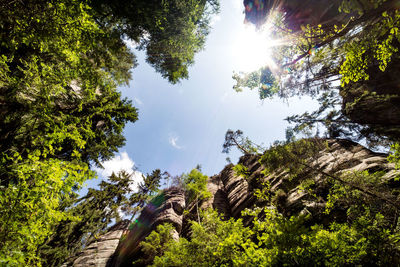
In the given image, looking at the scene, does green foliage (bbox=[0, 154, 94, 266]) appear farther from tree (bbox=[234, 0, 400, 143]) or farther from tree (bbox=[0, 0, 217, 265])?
tree (bbox=[234, 0, 400, 143])

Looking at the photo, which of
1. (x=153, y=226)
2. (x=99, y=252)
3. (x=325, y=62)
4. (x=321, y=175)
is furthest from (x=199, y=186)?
(x=325, y=62)

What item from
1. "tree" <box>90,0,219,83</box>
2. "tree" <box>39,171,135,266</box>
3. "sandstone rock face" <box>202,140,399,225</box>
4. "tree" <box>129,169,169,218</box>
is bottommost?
"sandstone rock face" <box>202,140,399,225</box>

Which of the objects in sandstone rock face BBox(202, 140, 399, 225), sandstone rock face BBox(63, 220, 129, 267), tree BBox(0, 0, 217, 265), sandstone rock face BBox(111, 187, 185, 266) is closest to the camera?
tree BBox(0, 0, 217, 265)

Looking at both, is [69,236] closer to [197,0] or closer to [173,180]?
[197,0]

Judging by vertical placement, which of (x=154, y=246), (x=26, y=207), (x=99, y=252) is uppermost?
(x=99, y=252)

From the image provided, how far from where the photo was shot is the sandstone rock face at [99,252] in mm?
15219

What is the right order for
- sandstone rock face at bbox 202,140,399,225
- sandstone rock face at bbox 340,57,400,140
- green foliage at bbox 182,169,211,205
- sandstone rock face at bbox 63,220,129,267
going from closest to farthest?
sandstone rock face at bbox 202,140,399,225, sandstone rock face at bbox 340,57,400,140, sandstone rock face at bbox 63,220,129,267, green foliage at bbox 182,169,211,205

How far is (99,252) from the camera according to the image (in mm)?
16781

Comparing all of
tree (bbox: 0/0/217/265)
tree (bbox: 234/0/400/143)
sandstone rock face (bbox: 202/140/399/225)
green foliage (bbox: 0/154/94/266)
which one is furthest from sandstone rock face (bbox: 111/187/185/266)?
tree (bbox: 234/0/400/143)

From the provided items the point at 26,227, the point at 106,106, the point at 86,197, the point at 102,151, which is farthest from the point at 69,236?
the point at 106,106

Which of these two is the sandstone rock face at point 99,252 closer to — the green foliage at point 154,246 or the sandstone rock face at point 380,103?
the green foliage at point 154,246

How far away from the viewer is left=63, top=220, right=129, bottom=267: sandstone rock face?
1522 cm

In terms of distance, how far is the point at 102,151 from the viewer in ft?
32.8

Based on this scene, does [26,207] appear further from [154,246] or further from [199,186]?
[199,186]
